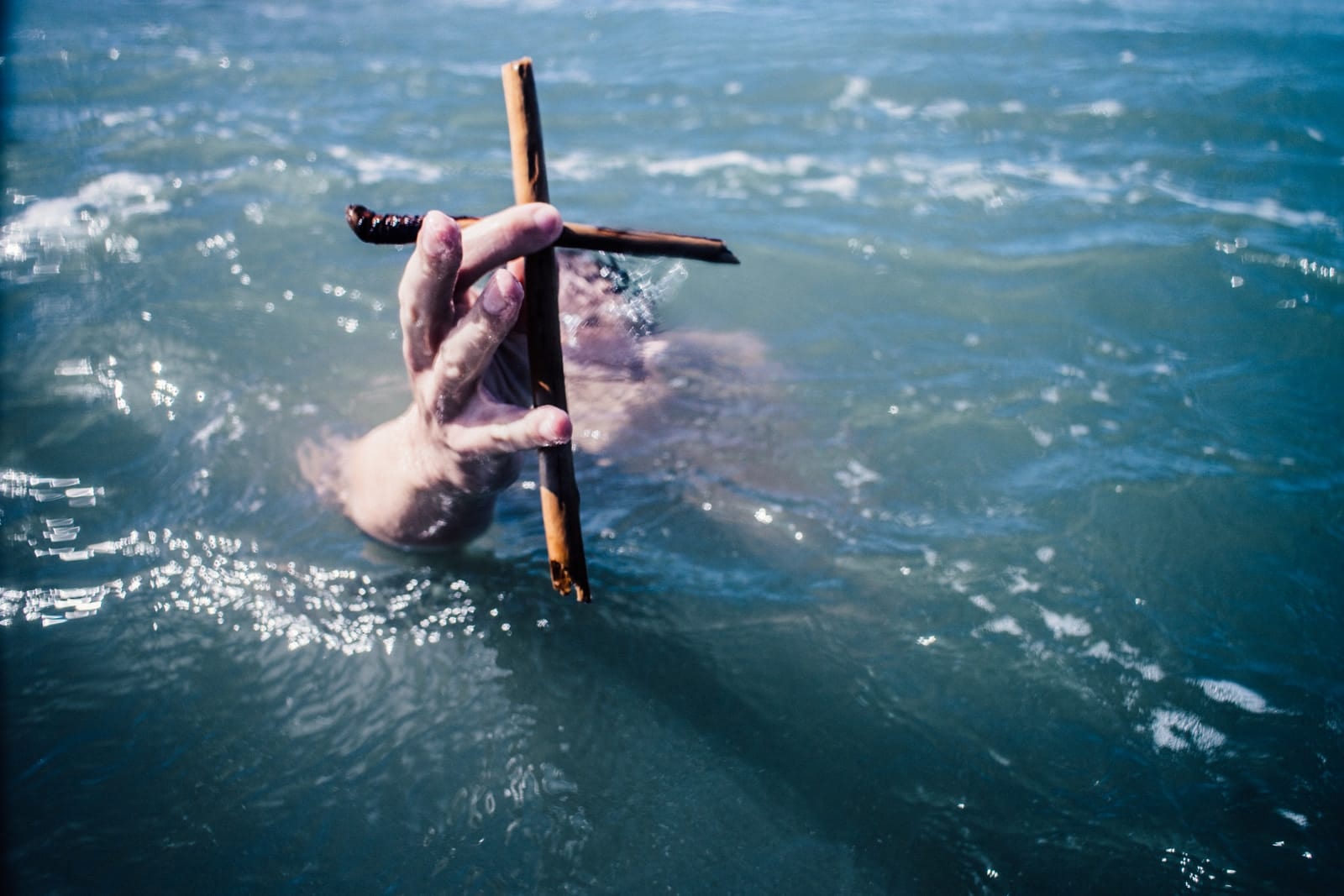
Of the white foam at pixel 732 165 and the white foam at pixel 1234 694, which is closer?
the white foam at pixel 1234 694

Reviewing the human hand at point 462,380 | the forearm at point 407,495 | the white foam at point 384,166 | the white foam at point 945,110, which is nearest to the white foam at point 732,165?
the white foam at point 945,110

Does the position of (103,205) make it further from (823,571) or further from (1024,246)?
(1024,246)

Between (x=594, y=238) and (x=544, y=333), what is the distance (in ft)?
0.80

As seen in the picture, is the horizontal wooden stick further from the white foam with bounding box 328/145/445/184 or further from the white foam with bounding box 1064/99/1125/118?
the white foam with bounding box 1064/99/1125/118

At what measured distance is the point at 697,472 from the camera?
3.65m

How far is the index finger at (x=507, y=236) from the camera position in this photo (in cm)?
183

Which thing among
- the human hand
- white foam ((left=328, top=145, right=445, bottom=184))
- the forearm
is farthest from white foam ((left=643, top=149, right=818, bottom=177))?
the human hand

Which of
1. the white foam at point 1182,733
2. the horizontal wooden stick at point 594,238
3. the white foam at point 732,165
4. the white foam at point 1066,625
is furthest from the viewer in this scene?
the white foam at point 732,165

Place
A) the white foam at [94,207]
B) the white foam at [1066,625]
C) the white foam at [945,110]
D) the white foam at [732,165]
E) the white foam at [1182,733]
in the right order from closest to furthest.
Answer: the white foam at [1182,733]
the white foam at [1066,625]
the white foam at [94,207]
the white foam at [732,165]
the white foam at [945,110]

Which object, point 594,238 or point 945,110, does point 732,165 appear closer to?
point 945,110

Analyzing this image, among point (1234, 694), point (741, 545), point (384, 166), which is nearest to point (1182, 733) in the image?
point (1234, 694)

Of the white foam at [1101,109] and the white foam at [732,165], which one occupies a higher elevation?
the white foam at [1101,109]

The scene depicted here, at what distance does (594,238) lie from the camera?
76.4 inches

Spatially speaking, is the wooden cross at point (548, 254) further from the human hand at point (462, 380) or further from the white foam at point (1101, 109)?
the white foam at point (1101, 109)
